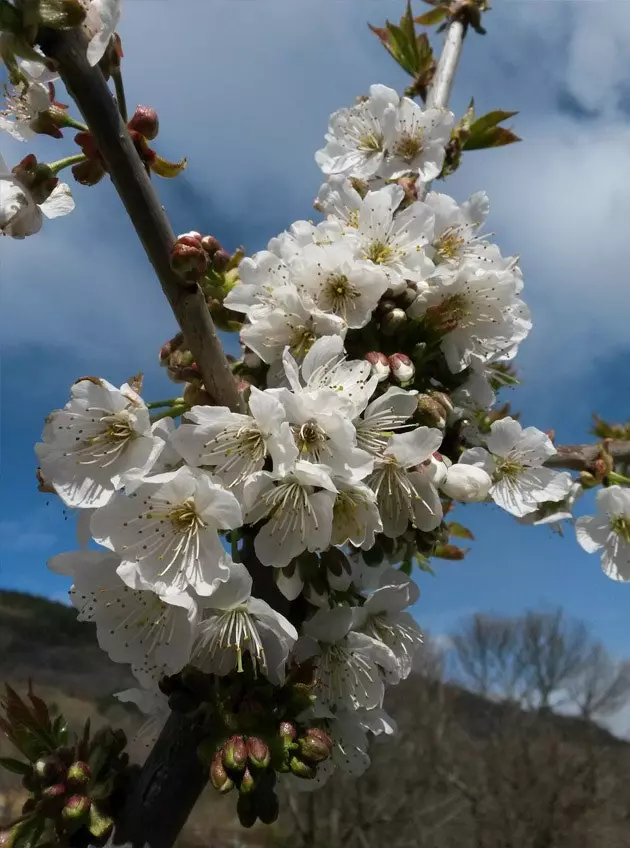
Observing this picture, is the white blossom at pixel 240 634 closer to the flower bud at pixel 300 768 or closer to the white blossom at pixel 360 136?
the flower bud at pixel 300 768

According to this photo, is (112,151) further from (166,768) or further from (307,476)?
(166,768)

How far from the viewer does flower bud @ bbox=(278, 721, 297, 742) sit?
0.77 m

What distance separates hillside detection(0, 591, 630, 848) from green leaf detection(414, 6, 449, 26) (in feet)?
23.8

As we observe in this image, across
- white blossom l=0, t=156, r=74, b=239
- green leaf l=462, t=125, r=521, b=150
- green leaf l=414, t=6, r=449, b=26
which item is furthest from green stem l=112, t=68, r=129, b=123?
green leaf l=414, t=6, r=449, b=26

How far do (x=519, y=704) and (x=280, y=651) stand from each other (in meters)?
10.2

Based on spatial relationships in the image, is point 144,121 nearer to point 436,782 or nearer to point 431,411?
point 431,411

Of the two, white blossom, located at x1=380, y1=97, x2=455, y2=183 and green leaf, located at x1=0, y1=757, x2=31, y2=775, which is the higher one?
white blossom, located at x1=380, y1=97, x2=455, y2=183

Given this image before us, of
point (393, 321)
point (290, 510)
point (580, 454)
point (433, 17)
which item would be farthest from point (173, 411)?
point (433, 17)

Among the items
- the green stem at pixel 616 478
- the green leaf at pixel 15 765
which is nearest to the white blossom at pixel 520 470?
the green stem at pixel 616 478

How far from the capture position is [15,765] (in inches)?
34.3

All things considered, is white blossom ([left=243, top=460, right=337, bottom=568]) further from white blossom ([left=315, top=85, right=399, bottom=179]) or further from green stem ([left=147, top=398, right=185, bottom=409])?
white blossom ([left=315, top=85, right=399, bottom=179])

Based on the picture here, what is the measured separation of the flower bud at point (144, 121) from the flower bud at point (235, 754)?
2.37 ft

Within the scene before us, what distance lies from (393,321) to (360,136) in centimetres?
65

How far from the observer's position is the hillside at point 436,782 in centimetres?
796
